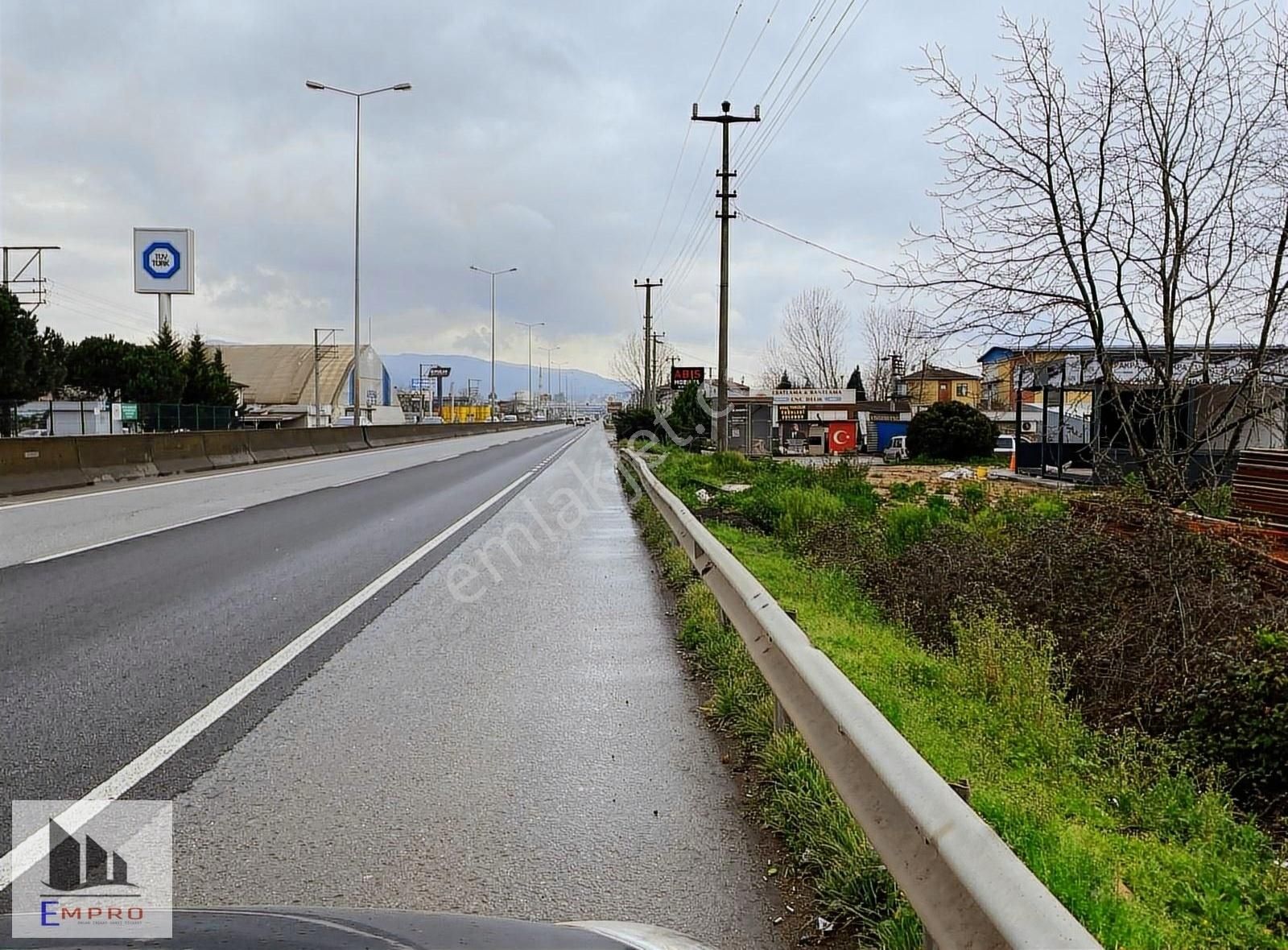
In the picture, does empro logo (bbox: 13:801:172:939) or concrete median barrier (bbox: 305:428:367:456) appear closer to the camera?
empro logo (bbox: 13:801:172:939)

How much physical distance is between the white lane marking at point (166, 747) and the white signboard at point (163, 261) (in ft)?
→ 174

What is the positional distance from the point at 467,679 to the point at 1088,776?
11.7 ft

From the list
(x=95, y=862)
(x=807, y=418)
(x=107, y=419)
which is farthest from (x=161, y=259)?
(x=95, y=862)

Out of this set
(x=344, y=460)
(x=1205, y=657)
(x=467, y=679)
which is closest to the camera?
(x=1205, y=657)

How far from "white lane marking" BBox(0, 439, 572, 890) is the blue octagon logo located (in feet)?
175

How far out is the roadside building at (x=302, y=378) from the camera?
12144cm

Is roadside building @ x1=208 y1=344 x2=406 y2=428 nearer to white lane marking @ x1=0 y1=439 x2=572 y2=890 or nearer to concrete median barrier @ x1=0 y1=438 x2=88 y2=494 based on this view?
concrete median barrier @ x1=0 y1=438 x2=88 y2=494

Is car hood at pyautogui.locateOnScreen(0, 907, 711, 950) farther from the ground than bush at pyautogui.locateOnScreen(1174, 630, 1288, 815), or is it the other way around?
car hood at pyautogui.locateOnScreen(0, 907, 711, 950)

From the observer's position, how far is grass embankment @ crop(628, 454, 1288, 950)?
3375 millimetres

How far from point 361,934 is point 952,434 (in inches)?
1615

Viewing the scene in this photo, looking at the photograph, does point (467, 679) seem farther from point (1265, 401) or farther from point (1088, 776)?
point (1265, 401)

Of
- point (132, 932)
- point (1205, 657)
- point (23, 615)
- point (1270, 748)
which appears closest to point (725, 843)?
point (132, 932)

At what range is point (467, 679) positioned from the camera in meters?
6.64

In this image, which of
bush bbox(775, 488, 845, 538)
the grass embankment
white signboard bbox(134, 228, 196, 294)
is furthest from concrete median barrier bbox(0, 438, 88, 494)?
white signboard bbox(134, 228, 196, 294)
